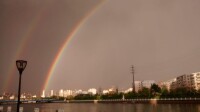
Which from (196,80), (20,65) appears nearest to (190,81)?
(196,80)

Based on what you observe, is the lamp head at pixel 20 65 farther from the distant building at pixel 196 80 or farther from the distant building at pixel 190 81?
the distant building at pixel 196 80

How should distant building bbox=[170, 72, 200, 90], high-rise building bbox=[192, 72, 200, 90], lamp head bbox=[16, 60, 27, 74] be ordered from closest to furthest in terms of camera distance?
lamp head bbox=[16, 60, 27, 74] < high-rise building bbox=[192, 72, 200, 90] < distant building bbox=[170, 72, 200, 90]

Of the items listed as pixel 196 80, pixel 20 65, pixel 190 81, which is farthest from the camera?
pixel 190 81

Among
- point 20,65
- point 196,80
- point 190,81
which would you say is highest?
point 196,80

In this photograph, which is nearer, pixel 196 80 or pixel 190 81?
pixel 196 80

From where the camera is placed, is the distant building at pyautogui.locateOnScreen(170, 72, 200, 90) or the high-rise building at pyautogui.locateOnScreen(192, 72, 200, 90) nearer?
the high-rise building at pyautogui.locateOnScreen(192, 72, 200, 90)

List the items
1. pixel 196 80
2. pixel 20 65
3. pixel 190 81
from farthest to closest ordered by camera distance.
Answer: pixel 190 81 → pixel 196 80 → pixel 20 65

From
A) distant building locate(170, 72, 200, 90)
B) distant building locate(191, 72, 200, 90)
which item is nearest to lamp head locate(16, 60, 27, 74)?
distant building locate(170, 72, 200, 90)

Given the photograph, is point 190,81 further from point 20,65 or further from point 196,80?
point 20,65

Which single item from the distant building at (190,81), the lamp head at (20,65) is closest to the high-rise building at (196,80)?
the distant building at (190,81)

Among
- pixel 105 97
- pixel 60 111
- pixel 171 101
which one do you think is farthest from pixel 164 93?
pixel 60 111

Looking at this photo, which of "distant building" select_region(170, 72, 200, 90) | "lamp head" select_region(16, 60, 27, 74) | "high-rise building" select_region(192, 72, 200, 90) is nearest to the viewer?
"lamp head" select_region(16, 60, 27, 74)

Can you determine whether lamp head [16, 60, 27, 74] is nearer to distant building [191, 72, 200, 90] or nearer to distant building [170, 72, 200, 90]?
distant building [170, 72, 200, 90]

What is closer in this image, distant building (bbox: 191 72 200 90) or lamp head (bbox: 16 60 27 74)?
lamp head (bbox: 16 60 27 74)
